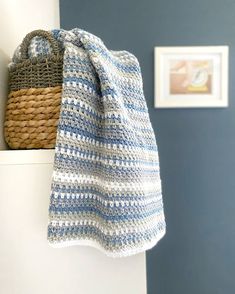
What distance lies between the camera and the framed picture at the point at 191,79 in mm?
1287

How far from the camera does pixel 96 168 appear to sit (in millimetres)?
582

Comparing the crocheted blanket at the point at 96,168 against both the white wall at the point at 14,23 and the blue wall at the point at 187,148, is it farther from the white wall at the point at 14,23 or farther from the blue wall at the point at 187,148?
the blue wall at the point at 187,148

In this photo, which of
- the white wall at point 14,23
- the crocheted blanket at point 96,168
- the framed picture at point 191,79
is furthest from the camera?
the framed picture at point 191,79

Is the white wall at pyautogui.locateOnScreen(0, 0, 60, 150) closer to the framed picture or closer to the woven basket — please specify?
the woven basket

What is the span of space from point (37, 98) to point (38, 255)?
377 mm

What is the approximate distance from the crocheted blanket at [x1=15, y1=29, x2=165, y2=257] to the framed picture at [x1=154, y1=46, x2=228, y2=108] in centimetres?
75

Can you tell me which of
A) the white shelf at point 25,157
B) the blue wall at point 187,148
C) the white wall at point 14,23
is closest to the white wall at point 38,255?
the white shelf at point 25,157

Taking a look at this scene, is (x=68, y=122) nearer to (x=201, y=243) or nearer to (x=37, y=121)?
(x=37, y=121)

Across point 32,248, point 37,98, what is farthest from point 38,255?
point 37,98

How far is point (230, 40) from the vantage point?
1.29 meters

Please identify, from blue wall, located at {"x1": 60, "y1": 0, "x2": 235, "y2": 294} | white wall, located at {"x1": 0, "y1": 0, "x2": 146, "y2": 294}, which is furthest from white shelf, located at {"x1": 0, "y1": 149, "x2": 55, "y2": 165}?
blue wall, located at {"x1": 60, "y1": 0, "x2": 235, "y2": 294}

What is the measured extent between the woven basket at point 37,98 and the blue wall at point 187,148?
72 centimetres

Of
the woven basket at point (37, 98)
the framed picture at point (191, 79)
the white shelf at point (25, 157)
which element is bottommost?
the white shelf at point (25, 157)

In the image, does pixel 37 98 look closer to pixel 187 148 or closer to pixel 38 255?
pixel 38 255
